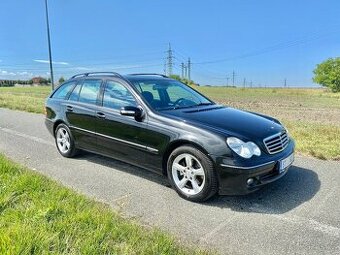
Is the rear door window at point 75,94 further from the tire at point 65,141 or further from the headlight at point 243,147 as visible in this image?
the headlight at point 243,147

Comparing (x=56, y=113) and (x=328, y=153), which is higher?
(x=56, y=113)

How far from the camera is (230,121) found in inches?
170

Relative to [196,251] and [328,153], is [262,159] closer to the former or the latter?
[196,251]

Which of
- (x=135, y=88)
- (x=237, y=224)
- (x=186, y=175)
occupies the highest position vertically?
(x=135, y=88)

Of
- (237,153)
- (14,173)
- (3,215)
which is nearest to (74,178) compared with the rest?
(14,173)

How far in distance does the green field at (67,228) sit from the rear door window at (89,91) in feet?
5.91

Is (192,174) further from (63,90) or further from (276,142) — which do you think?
(63,90)

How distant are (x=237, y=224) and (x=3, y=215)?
96.6 inches

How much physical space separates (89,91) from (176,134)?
2152 millimetres

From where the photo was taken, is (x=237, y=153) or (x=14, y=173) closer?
(x=237, y=153)

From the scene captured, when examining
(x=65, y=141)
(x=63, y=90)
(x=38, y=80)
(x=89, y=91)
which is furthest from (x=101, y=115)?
(x=38, y=80)

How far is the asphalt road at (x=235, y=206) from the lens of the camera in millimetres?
3176

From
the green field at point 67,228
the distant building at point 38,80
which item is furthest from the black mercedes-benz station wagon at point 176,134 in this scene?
the distant building at point 38,80

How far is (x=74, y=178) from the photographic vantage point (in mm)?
5059
